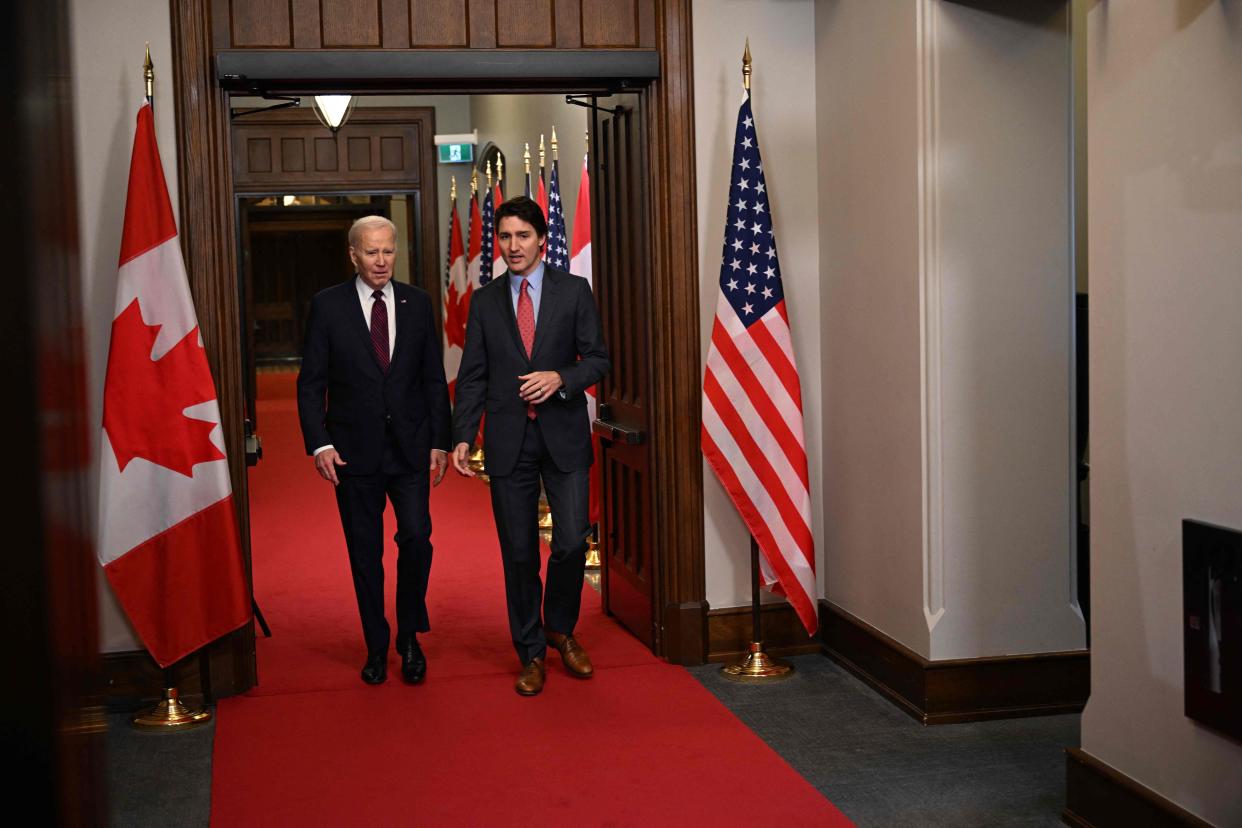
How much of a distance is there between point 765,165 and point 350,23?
5.44 feet

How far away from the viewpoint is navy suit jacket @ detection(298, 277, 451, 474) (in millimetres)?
4754

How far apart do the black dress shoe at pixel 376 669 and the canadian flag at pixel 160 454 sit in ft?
1.96

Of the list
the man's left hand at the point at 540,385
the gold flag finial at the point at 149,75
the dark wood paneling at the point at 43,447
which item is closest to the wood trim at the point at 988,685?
the man's left hand at the point at 540,385

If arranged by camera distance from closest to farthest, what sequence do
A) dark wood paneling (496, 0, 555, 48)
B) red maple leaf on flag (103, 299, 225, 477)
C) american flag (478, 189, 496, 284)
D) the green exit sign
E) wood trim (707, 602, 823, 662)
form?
red maple leaf on flag (103, 299, 225, 477) → dark wood paneling (496, 0, 555, 48) → wood trim (707, 602, 823, 662) → american flag (478, 189, 496, 284) → the green exit sign

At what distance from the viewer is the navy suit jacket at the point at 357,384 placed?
15.6 feet

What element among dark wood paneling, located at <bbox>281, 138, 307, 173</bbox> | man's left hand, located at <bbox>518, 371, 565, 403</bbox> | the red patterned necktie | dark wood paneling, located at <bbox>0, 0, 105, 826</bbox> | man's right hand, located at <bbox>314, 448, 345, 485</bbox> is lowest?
man's right hand, located at <bbox>314, 448, 345, 485</bbox>

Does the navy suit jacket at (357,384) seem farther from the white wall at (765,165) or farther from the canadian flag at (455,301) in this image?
the canadian flag at (455,301)

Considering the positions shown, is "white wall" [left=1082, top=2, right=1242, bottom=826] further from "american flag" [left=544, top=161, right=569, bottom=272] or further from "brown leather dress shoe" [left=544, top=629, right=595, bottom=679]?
"american flag" [left=544, top=161, right=569, bottom=272]

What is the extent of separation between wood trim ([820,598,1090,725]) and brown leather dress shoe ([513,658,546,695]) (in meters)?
1.26

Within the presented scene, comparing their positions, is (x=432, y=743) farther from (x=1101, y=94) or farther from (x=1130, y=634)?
(x=1101, y=94)

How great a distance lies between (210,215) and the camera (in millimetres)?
4578

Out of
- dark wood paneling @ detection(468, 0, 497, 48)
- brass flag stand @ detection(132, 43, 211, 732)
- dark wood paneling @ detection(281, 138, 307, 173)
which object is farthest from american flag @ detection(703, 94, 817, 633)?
dark wood paneling @ detection(281, 138, 307, 173)

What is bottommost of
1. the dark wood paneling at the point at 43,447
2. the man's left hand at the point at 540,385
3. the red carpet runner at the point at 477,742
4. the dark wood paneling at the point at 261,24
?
the red carpet runner at the point at 477,742

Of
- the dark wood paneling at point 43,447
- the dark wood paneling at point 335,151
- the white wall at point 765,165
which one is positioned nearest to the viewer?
the dark wood paneling at point 43,447
